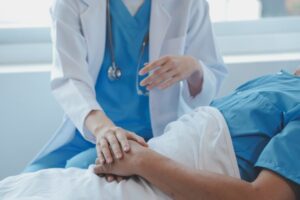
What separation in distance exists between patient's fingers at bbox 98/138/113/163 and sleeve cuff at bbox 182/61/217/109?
42 centimetres

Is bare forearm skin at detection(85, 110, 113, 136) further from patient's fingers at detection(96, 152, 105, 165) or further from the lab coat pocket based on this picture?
the lab coat pocket

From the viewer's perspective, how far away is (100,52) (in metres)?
1.25

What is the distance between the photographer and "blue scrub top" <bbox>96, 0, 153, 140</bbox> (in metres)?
1.25

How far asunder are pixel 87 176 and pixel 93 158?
0.23 m

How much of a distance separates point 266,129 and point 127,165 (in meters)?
0.31

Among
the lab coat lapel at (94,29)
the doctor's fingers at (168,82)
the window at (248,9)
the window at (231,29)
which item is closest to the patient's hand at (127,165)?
the doctor's fingers at (168,82)

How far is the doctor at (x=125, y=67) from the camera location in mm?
1163

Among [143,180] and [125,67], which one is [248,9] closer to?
[125,67]

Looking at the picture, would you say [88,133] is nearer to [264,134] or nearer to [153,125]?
[153,125]

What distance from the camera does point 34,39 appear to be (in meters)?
1.71

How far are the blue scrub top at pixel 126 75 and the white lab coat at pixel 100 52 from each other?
0.10 feet

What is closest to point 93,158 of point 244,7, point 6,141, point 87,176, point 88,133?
point 88,133

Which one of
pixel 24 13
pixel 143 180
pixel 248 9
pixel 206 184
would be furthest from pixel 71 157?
pixel 248 9

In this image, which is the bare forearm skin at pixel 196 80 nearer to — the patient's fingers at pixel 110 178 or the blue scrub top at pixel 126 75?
the blue scrub top at pixel 126 75
